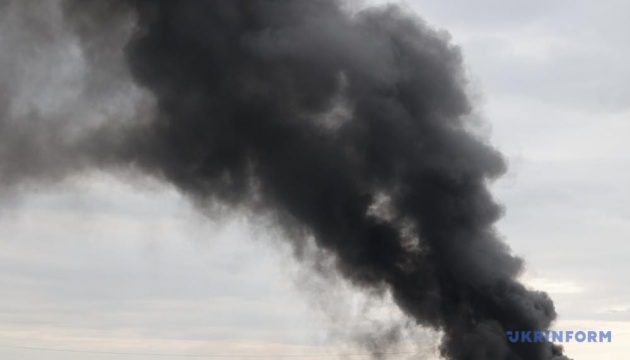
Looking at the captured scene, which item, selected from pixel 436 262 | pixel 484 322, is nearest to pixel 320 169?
pixel 436 262

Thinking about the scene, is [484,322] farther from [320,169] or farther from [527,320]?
[320,169]

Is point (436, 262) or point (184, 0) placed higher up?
point (184, 0)

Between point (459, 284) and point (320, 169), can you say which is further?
point (320, 169)

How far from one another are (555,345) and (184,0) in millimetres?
41236

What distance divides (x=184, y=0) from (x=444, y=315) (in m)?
34.2

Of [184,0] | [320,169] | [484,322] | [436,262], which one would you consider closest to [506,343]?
[484,322]

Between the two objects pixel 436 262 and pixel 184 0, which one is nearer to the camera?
pixel 436 262

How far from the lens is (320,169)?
88.1 meters

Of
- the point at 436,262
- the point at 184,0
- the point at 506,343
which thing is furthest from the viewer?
the point at 184,0

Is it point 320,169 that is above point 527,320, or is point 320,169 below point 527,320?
above

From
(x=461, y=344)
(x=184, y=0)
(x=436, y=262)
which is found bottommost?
(x=461, y=344)

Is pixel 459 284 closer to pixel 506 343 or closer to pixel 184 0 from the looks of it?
pixel 506 343

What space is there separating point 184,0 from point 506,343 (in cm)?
3903

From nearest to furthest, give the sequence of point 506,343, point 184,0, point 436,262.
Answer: point 506,343, point 436,262, point 184,0
